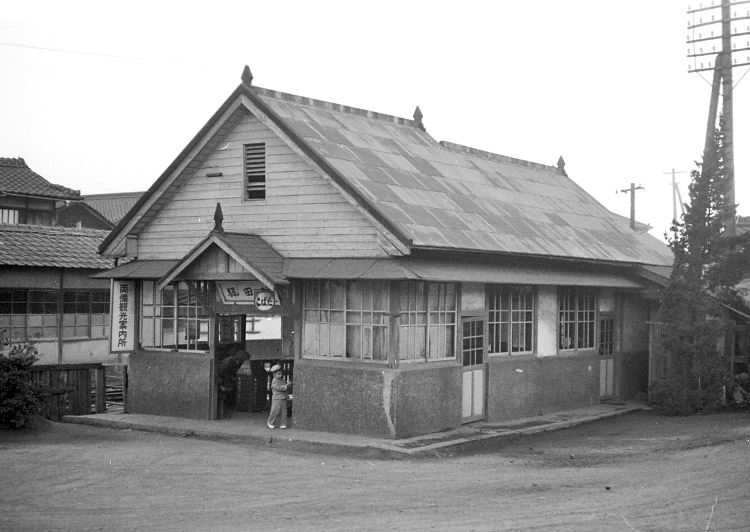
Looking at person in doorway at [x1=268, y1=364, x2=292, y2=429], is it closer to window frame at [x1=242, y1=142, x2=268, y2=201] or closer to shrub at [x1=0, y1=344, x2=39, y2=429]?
window frame at [x1=242, y1=142, x2=268, y2=201]

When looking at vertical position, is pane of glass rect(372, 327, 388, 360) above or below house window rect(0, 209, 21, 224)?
below

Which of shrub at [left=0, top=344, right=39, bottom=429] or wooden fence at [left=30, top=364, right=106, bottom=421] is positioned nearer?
shrub at [left=0, top=344, right=39, bottom=429]

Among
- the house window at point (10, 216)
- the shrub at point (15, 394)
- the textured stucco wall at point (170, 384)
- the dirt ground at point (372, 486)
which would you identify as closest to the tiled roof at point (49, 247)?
the house window at point (10, 216)

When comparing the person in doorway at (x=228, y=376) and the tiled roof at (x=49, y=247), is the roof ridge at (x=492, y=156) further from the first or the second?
the tiled roof at (x=49, y=247)

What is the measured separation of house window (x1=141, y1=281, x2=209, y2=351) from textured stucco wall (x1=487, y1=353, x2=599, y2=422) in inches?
248

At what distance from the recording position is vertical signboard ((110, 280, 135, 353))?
2102cm

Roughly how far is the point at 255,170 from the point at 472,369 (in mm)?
6050

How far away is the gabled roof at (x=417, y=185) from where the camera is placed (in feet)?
59.6

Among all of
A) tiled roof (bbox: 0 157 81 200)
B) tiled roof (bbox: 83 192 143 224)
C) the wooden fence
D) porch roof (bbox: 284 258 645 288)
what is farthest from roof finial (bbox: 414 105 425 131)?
tiled roof (bbox: 83 192 143 224)

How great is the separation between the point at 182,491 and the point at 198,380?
7239mm

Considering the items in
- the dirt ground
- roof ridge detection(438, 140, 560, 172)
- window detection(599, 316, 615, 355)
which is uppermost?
roof ridge detection(438, 140, 560, 172)

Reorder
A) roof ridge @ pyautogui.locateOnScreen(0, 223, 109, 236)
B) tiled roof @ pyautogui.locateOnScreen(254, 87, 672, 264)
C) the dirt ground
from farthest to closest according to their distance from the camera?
roof ridge @ pyautogui.locateOnScreen(0, 223, 109, 236) < tiled roof @ pyautogui.locateOnScreen(254, 87, 672, 264) < the dirt ground

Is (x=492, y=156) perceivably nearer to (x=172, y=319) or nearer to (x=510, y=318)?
(x=510, y=318)

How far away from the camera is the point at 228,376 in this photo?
20.9 meters
